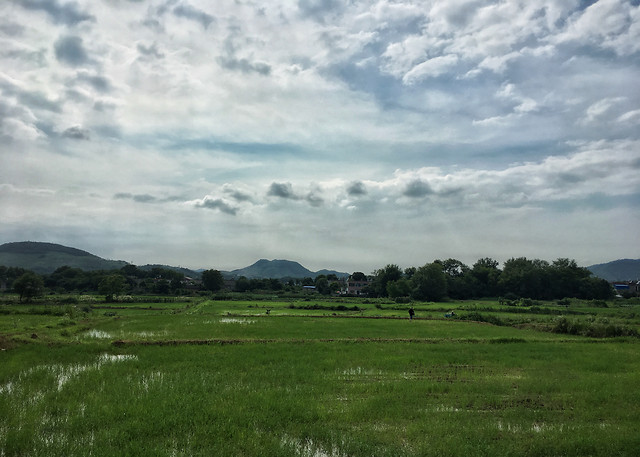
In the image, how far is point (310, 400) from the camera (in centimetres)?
962

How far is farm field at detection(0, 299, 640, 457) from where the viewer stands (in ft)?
23.5

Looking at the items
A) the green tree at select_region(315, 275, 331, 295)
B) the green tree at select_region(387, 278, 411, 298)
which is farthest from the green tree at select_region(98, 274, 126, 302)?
the green tree at select_region(315, 275, 331, 295)

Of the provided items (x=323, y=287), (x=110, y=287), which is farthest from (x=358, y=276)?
(x=110, y=287)

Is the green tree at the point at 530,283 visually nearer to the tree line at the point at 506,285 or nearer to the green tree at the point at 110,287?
the tree line at the point at 506,285

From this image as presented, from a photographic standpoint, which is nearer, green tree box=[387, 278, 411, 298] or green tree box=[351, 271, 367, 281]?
green tree box=[387, 278, 411, 298]

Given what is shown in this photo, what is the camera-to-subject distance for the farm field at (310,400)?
7172 millimetres

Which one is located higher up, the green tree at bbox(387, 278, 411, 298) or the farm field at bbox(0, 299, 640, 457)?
the farm field at bbox(0, 299, 640, 457)

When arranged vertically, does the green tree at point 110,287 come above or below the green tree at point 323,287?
above

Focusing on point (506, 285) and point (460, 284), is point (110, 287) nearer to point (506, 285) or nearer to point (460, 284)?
point (460, 284)

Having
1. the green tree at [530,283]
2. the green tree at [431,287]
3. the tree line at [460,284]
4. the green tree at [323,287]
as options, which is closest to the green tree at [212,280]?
the tree line at [460,284]

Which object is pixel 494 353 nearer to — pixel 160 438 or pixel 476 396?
pixel 476 396

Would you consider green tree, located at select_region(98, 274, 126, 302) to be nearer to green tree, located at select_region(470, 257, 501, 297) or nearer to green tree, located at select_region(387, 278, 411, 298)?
green tree, located at select_region(387, 278, 411, 298)

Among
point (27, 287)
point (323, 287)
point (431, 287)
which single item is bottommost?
point (323, 287)

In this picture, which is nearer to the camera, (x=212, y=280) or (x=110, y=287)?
(x=110, y=287)
